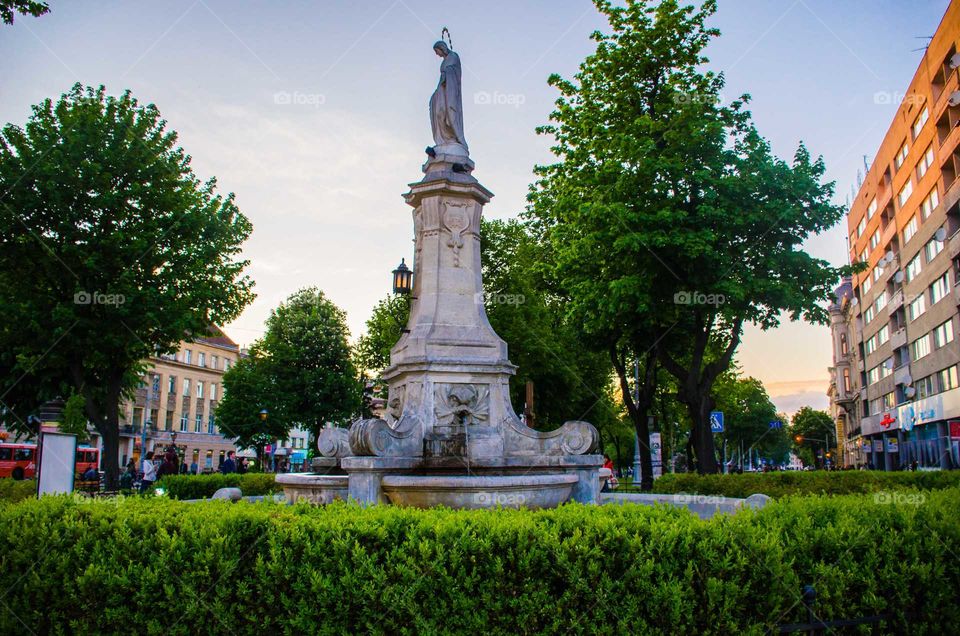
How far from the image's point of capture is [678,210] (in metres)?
19.5

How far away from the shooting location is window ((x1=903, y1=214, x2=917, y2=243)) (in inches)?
1602

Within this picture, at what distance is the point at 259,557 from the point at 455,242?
6.53 meters

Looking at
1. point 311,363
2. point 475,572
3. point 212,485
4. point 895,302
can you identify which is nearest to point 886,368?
point 895,302

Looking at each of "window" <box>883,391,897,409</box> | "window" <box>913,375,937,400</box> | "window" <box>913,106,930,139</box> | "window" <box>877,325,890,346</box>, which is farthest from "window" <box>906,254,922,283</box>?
"window" <box>883,391,897,409</box>

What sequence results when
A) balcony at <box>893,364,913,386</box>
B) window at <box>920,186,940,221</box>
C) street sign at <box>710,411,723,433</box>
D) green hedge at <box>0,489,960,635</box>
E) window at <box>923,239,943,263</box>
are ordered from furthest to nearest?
balcony at <box>893,364,913,386</box>, window at <box>920,186,940,221</box>, window at <box>923,239,943,263</box>, street sign at <box>710,411,723,433</box>, green hedge at <box>0,489,960,635</box>

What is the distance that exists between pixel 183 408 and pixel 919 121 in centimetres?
6368

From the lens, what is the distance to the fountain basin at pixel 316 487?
363 inches

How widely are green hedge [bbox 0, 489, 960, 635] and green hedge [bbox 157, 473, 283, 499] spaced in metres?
11.0

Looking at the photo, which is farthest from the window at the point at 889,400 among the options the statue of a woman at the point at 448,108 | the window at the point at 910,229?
the statue of a woman at the point at 448,108

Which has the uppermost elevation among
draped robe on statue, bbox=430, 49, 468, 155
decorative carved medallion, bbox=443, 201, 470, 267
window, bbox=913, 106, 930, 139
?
window, bbox=913, 106, 930, 139

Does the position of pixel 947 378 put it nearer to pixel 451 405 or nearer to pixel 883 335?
pixel 883 335

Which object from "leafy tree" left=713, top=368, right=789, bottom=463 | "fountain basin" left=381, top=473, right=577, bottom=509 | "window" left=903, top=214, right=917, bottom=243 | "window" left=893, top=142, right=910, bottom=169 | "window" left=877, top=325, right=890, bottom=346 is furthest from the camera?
"leafy tree" left=713, top=368, right=789, bottom=463

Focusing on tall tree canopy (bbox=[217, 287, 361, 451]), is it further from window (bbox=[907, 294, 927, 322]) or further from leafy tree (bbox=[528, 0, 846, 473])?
window (bbox=[907, 294, 927, 322])

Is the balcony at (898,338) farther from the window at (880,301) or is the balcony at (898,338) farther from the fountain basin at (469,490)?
the fountain basin at (469,490)
